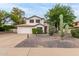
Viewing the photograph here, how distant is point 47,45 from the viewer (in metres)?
6.00

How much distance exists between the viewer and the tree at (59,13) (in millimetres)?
5918

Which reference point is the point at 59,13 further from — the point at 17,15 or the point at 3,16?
the point at 3,16

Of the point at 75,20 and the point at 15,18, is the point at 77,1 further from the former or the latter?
the point at 15,18

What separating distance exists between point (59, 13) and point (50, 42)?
849mm

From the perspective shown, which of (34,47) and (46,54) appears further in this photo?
(34,47)

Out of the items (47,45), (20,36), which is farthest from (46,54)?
(20,36)

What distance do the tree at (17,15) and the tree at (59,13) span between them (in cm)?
70

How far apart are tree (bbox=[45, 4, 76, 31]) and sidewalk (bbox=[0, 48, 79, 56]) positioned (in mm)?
624

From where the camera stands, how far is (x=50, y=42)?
6.01 m

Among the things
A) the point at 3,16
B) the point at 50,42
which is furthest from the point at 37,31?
the point at 3,16

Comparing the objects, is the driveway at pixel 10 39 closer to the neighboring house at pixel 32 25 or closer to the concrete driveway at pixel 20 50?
the concrete driveway at pixel 20 50

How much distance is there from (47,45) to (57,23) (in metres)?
0.68

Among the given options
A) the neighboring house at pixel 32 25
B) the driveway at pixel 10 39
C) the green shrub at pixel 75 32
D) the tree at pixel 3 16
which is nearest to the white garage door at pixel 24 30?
the neighboring house at pixel 32 25

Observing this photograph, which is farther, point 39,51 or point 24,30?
point 24,30
